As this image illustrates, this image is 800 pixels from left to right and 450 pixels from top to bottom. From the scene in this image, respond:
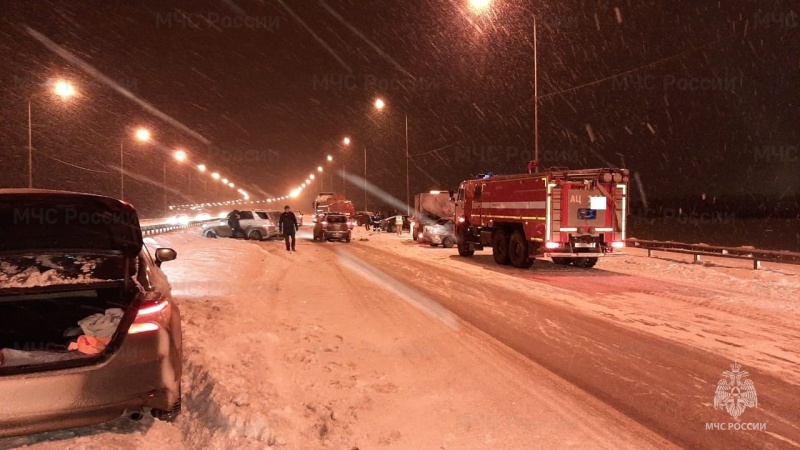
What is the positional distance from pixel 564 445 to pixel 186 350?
13.5 ft

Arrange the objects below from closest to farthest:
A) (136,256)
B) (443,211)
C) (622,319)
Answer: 1. (136,256)
2. (622,319)
3. (443,211)

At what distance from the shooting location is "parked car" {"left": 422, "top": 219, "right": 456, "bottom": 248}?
27141 millimetres

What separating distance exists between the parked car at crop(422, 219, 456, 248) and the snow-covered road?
13.8m

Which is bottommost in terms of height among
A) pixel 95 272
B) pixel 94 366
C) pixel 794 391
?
pixel 794 391

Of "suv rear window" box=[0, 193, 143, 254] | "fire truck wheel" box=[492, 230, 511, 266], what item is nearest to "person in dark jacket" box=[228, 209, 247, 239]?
"fire truck wheel" box=[492, 230, 511, 266]

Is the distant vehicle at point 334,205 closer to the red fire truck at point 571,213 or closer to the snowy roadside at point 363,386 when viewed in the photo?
the red fire truck at point 571,213

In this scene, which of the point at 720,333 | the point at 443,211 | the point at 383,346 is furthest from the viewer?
the point at 443,211

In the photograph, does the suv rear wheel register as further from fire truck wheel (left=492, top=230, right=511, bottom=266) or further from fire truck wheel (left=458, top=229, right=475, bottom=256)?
fire truck wheel (left=492, top=230, right=511, bottom=266)

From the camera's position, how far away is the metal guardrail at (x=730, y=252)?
16812 mm

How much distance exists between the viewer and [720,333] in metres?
8.40

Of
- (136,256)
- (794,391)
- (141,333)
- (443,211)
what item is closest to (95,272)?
(136,256)

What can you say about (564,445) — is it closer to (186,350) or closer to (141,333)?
(141,333)

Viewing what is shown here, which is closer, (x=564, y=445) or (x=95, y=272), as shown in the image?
(x=564, y=445)

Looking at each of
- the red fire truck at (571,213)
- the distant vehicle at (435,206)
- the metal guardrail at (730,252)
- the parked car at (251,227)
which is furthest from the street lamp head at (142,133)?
the metal guardrail at (730,252)
